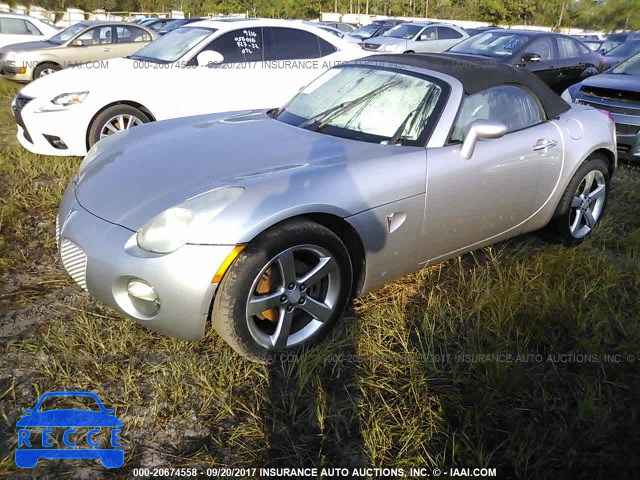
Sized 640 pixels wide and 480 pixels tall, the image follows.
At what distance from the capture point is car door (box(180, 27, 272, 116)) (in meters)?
5.45

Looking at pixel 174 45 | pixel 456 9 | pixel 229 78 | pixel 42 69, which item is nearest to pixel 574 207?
pixel 229 78

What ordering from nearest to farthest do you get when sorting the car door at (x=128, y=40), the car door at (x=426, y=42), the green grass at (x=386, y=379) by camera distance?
the green grass at (x=386, y=379), the car door at (x=128, y=40), the car door at (x=426, y=42)

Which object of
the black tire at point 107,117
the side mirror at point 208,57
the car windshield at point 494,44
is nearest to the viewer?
the black tire at point 107,117

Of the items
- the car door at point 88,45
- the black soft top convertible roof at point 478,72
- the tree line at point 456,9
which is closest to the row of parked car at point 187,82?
the black soft top convertible roof at point 478,72

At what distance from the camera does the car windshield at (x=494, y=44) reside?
8209 millimetres

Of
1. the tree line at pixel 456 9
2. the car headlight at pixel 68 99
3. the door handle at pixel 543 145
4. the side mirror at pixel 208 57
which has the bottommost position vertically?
the tree line at pixel 456 9

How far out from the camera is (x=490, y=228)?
3217mm

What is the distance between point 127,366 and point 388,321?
1372 mm

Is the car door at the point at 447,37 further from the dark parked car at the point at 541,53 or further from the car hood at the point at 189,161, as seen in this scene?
the car hood at the point at 189,161

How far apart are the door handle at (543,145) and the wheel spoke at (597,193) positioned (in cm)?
80

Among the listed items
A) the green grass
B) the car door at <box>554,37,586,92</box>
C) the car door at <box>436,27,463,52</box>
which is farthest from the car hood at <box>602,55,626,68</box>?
the green grass

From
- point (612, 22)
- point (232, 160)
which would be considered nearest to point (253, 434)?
point (232, 160)

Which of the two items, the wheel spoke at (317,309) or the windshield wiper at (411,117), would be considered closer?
the wheel spoke at (317,309)

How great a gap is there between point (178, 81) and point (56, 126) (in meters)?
1.29
